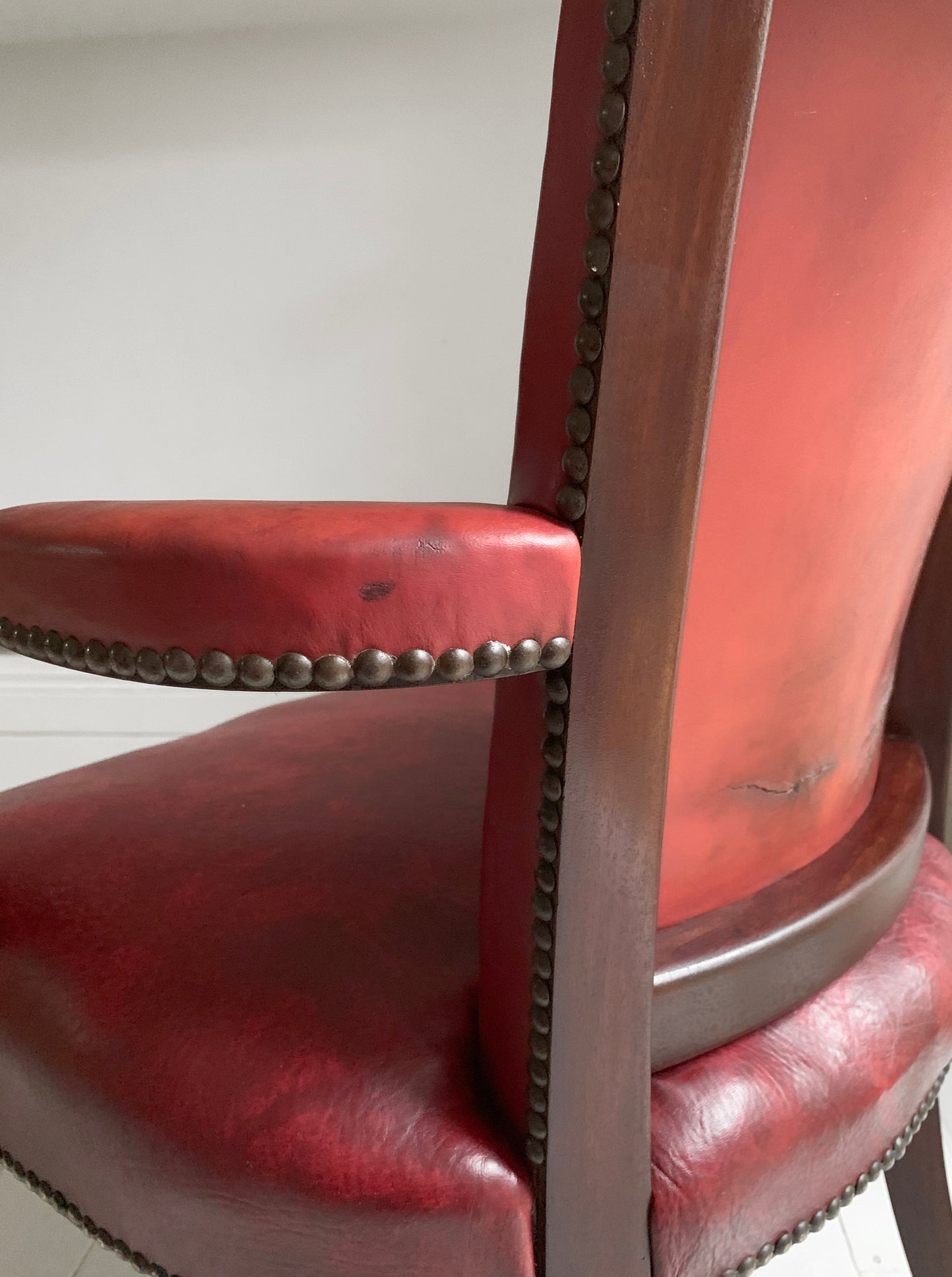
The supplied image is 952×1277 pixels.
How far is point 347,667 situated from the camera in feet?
0.71

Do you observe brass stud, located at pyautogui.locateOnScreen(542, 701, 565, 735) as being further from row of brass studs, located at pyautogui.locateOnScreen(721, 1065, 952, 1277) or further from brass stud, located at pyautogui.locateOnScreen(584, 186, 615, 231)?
row of brass studs, located at pyautogui.locateOnScreen(721, 1065, 952, 1277)

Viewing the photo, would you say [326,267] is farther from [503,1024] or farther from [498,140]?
[503,1024]

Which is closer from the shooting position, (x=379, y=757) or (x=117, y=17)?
(x=379, y=757)

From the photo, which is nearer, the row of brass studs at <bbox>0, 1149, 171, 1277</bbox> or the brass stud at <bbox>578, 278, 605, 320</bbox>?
the brass stud at <bbox>578, 278, 605, 320</bbox>

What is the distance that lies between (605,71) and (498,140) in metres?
1.25

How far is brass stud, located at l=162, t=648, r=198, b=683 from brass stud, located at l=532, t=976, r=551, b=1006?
0.14 m

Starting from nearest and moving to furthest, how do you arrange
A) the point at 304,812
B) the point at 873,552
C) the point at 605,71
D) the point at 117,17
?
the point at 605,71
the point at 873,552
the point at 304,812
the point at 117,17

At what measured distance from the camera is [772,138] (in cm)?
22

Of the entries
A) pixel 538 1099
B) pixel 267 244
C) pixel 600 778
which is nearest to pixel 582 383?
pixel 600 778

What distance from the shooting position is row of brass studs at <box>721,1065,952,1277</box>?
0.33m

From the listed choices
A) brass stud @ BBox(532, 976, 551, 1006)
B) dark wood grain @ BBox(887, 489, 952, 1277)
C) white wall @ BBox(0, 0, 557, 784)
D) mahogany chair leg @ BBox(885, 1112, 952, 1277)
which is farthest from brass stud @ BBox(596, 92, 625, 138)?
white wall @ BBox(0, 0, 557, 784)

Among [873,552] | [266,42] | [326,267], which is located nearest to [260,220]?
[326,267]

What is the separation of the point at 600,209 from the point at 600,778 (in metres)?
0.15

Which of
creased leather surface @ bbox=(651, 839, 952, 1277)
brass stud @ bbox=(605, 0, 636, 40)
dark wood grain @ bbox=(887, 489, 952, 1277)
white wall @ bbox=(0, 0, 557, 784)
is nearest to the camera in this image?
brass stud @ bbox=(605, 0, 636, 40)
